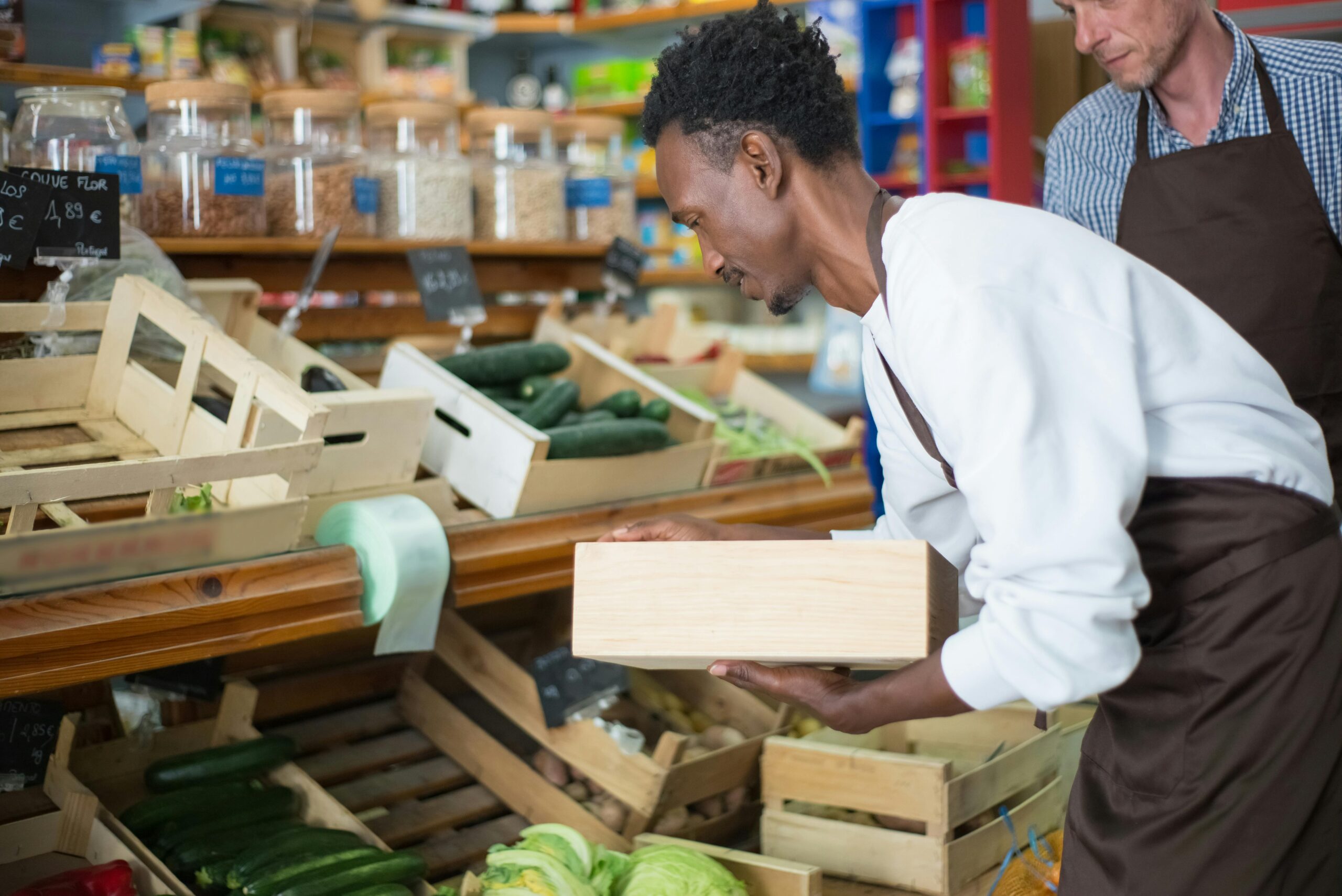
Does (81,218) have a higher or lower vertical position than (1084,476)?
higher

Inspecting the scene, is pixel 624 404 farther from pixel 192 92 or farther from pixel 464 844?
pixel 192 92

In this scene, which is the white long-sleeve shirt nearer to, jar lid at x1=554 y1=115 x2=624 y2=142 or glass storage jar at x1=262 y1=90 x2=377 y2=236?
glass storage jar at x1=262 y1=90 x2=377 y2=236

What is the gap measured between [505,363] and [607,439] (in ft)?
1.28

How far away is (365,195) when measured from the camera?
109 inches

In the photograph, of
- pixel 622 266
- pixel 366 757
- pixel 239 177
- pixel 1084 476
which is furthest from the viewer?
pixel 622 266

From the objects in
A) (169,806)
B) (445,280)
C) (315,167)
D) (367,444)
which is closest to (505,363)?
(445,280)

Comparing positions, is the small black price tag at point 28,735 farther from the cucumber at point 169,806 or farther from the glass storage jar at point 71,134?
the glass storage jar at point 71,134

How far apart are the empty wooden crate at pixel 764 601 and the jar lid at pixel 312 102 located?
173 cm

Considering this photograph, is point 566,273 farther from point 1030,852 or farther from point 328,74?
point 328,74

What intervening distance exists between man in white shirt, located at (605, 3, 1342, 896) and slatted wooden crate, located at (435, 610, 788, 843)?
35.2 inches

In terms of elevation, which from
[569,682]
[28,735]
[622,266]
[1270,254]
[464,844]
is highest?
[1270,254]

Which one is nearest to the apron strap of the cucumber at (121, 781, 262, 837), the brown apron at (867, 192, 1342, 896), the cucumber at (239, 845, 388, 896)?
the brown apron at (867, 192, 1342, 896)

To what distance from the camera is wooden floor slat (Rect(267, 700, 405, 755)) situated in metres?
2.40

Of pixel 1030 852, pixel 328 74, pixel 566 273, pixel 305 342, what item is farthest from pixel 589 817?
pixel 328 74
